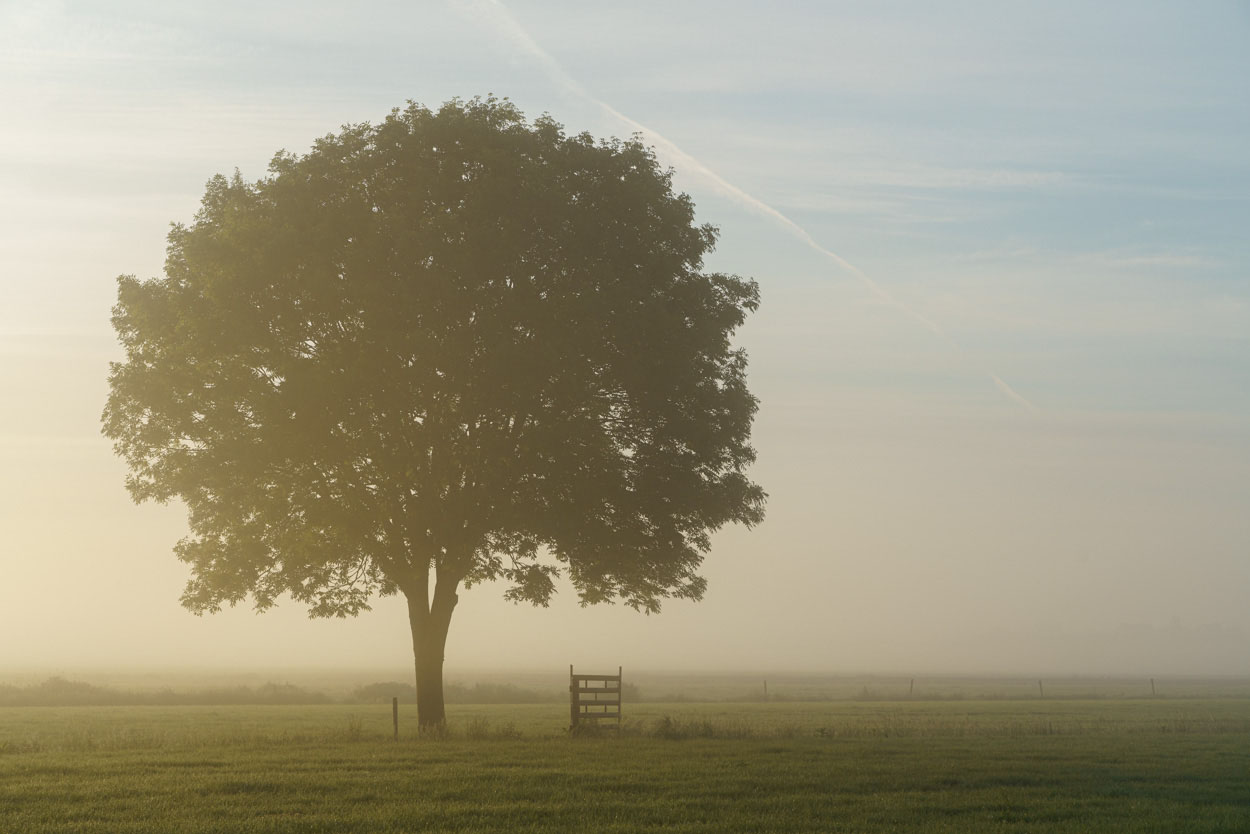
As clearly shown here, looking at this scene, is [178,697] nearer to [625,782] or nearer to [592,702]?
[592,702]

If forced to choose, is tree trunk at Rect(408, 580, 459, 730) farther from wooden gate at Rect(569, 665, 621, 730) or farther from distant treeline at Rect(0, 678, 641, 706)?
distant treeline at Rect(0, 678, 641, 706)

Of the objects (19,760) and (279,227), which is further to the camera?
(279,227)

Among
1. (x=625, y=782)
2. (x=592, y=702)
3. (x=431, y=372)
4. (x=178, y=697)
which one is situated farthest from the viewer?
(x=178, y=697)

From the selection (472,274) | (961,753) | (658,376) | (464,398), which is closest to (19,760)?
(464,398)

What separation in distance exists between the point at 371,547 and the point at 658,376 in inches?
401

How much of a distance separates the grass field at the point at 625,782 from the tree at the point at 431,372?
5.73 m

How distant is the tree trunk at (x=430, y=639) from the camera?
34.0 m

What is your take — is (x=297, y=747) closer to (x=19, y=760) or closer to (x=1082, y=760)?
(x=19, y=760)

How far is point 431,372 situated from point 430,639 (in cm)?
895

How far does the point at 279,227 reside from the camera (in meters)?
31.6

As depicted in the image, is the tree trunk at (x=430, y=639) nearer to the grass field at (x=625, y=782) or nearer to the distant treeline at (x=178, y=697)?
the grass field at (x=625, y=782)


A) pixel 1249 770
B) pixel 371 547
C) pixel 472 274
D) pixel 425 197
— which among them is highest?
pixel 425 197

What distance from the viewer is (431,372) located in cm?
3161

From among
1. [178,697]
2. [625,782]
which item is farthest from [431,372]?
[178,697]
